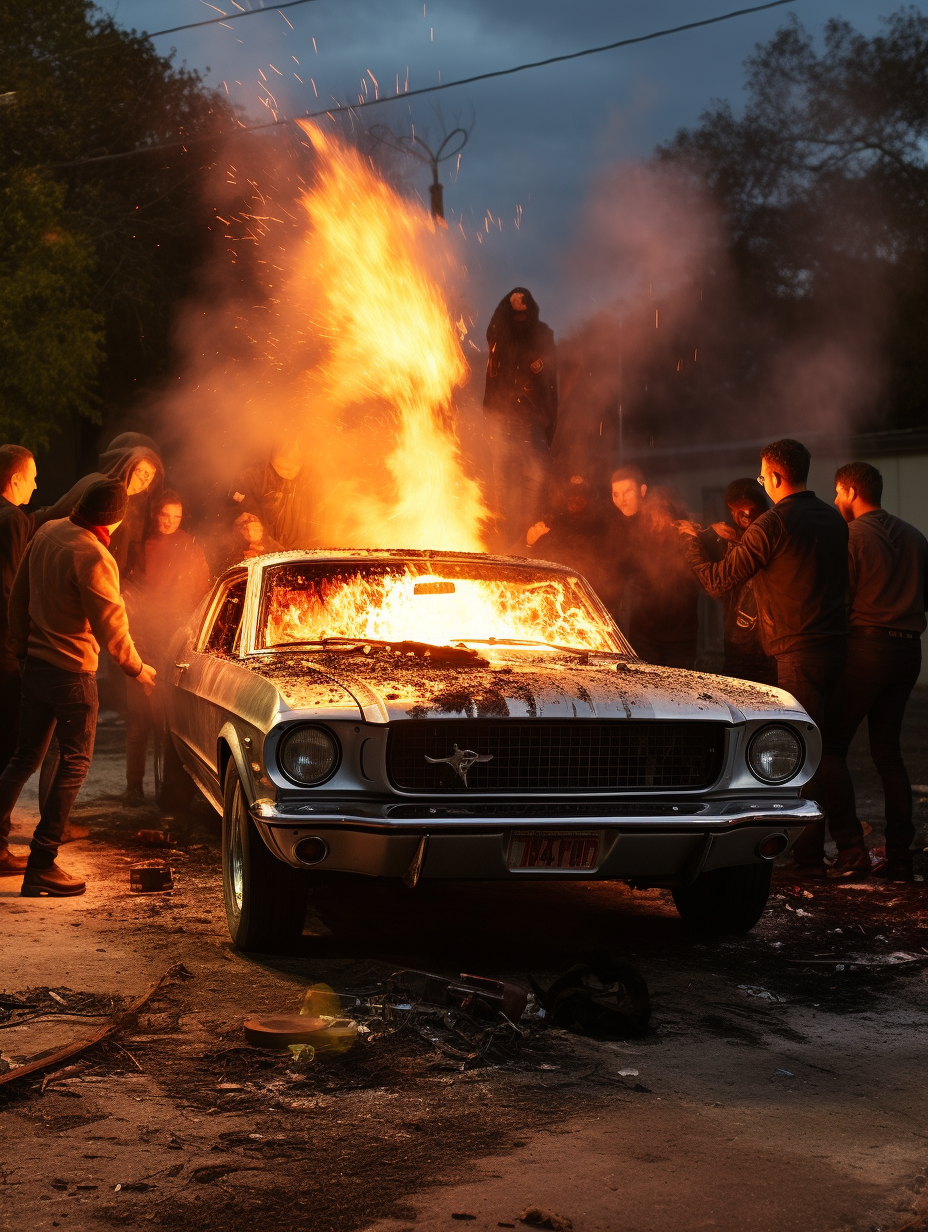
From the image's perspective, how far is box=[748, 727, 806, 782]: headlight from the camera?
5215mm

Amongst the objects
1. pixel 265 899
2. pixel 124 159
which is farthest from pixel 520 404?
pixel 124 159

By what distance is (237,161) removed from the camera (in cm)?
2694

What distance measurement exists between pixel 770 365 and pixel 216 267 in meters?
14.9

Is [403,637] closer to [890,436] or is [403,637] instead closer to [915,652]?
[915,652]

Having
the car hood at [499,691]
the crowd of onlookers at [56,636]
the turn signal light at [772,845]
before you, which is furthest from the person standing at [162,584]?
the turn signal light at [772,845]

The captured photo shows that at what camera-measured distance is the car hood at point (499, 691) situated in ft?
15.8

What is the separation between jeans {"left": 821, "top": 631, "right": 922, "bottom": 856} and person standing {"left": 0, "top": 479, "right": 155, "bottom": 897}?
3.49 meters

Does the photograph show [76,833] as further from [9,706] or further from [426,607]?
[426,607]

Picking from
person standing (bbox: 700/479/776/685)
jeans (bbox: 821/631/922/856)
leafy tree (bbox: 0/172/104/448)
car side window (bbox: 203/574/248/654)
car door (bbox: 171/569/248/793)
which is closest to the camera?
car door (bbox: 171/569/248/793)

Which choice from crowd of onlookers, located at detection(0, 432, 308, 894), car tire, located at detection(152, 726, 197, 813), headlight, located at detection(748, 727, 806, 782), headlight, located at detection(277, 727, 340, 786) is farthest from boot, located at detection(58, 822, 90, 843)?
headlight, located at detection(748, 727, 806, 782)

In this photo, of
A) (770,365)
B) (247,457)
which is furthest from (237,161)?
(770,365)

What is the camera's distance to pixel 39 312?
26812mm

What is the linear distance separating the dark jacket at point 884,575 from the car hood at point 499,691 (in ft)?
5.94

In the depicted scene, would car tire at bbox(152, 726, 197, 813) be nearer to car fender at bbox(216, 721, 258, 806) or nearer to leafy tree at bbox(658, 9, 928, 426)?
car fender at bbox(216, 721, 258, 806)
